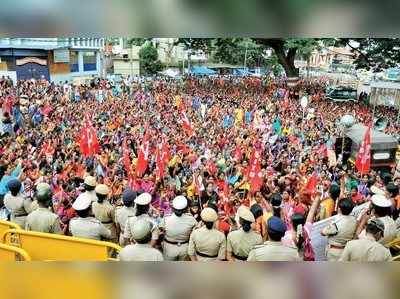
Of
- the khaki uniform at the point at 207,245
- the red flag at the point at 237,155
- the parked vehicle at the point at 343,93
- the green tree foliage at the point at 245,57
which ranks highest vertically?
the green tree foliage at the point at 245,57

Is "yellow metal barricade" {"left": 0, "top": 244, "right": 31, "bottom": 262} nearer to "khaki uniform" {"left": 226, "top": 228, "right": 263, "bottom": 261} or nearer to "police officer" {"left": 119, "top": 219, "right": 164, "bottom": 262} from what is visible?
"police officer" {"left": 119, "top": 219, "right": 164, "bottom": 262}

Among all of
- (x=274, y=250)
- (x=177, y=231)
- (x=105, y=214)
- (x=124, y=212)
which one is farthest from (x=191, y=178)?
(x=274, y=250)

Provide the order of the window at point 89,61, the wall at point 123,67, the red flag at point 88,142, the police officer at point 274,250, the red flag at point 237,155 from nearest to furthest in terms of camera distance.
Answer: the police officer at point 274,250 → the red flag at point 88,142 → the red flag at point 237,155 → the window at point 89,61 → the wall at point 123,67

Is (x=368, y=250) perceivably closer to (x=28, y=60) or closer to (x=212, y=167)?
(x=212, y=167)

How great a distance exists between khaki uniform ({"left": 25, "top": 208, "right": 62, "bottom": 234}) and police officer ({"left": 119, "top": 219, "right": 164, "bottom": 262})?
120cm

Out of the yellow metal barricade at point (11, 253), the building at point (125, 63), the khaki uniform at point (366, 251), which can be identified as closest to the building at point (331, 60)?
the building at point (125, 63)

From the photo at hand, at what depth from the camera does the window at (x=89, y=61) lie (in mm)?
33812

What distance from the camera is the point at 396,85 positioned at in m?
18.4

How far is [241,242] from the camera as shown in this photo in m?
3.83

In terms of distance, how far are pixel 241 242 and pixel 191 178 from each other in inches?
188

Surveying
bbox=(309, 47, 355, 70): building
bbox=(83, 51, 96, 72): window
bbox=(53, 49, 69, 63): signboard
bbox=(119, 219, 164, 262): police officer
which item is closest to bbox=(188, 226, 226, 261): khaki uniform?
bbox=(119, 219, 164, 262): police officer

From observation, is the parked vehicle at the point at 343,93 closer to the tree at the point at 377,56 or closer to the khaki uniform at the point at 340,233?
the tree at the point at 377,56

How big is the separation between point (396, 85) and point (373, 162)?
356 inches
